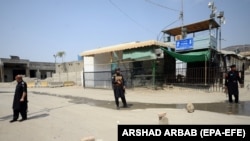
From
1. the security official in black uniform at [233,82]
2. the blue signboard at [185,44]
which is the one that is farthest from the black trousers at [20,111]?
the blue signboard at [185,44]

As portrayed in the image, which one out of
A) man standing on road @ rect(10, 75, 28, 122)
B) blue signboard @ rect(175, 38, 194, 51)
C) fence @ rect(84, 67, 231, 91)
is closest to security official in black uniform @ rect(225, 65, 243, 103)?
fence @ rect(84, 67, 231, 91)

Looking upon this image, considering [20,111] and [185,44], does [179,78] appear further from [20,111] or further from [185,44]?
[20,111]

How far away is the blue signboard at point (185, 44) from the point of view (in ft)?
54.6

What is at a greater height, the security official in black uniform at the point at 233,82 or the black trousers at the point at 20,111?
the security official in black uniform at the point at 233,82

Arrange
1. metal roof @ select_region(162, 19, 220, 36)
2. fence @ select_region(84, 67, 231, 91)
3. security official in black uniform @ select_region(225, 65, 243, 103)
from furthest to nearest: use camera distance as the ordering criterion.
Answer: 1. metal roof @ select_region(162, 19, 220, 36)
2. fence @ select_region(84, 67, 231, 91)
3. security official in black uniform @ select_region(225, 65, 243, 103)

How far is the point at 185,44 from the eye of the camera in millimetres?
16953

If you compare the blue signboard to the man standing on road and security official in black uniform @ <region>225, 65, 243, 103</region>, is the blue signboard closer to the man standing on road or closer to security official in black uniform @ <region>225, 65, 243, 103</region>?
security official in black uniform @ <region>225, 65, 243, 103</region>

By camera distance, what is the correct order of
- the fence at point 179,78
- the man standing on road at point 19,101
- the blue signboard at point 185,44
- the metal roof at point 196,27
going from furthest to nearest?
the metal roof at point 196,27, the blue signboard at point 185,44, the fence at point 179,78, the man standing on road at point 19,101

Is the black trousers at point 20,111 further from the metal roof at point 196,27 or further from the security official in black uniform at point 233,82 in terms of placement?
the metal roof at point 196,27

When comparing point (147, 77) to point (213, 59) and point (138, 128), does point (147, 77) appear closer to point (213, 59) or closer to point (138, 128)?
point (213, 59)

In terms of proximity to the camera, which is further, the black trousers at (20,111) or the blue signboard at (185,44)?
the blue signboard at (185,44)

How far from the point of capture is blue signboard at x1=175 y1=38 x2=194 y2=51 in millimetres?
16656

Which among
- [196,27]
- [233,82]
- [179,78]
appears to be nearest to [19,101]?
[233,82]

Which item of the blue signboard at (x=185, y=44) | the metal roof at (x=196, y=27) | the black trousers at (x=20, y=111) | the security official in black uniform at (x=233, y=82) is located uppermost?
the metal roof at (x=196, y=27)
